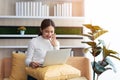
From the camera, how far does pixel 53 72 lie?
2807mm

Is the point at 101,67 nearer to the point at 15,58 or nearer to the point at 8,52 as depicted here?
the point at 15,58

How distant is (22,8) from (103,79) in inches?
78.3

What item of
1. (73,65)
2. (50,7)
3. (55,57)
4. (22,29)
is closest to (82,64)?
(73,65)

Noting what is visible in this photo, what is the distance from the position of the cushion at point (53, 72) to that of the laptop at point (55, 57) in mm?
50

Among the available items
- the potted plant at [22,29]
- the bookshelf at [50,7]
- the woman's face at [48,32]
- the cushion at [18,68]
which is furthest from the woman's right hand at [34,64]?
the bookshelf at [50,7]

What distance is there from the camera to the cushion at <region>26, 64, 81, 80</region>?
9.05ft

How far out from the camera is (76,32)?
191 inches

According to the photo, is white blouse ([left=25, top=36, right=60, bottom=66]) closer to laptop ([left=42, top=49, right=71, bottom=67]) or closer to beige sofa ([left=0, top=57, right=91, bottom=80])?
laptop ([left=42, top=49, right=71, bottom=67])

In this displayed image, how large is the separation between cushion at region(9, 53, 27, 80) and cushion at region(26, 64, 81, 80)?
1.77ft

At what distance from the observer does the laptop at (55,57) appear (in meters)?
2.79

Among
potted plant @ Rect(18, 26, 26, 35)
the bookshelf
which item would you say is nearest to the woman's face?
potted plant @ Rect(18, 26, 26, 35)

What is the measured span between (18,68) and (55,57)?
2.60 ft

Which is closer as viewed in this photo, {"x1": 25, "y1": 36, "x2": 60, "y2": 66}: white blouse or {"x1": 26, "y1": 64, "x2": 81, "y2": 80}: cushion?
{"x1": 26, "y1": 64, "x2": 81, "y2": 80}: cushion

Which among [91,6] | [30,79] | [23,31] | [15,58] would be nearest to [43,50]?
[30,79]
